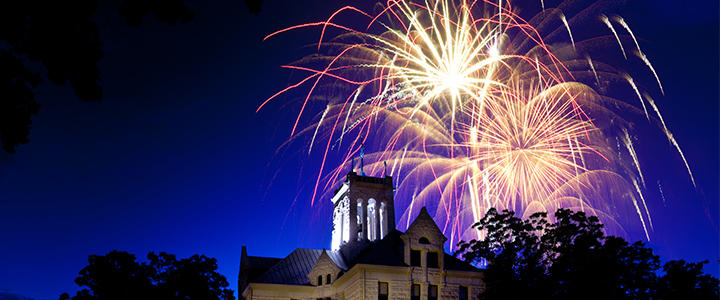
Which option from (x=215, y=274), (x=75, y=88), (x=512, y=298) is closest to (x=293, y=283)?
(x=215, y=274)

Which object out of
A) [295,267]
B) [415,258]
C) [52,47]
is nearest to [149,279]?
[295,267]

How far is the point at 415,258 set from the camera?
47.2m

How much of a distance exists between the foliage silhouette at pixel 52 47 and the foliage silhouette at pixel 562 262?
28221mm

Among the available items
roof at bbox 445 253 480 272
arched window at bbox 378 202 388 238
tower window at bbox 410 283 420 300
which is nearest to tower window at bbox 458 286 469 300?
roof at bbox 445 253 480 272

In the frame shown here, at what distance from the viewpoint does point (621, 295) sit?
3444cm

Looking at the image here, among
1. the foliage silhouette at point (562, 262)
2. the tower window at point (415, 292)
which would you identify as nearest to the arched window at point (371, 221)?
the tower window at point (415, 292)

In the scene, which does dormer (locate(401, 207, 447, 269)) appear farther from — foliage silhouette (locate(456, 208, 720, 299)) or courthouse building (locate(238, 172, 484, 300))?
foliage silhouette (locate(456, 208, 720, 299))

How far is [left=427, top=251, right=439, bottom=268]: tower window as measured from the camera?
47.2m

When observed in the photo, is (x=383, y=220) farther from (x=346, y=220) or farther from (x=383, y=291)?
(x=383, y=291)

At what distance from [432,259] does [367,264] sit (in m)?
5.80

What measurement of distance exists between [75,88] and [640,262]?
113 ft

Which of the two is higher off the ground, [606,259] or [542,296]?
[606,259]

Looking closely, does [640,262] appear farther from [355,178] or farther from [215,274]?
[215,274]

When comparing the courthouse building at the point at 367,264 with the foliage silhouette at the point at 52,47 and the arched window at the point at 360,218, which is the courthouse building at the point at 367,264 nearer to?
the arched window at the point at 360,218
